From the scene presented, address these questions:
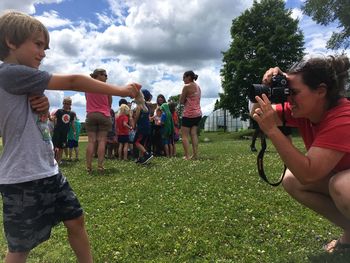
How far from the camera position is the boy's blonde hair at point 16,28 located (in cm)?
282

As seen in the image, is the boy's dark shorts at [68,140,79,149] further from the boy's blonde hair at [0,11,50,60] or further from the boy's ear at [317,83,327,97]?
the boy's ear at [317,83,327,97]

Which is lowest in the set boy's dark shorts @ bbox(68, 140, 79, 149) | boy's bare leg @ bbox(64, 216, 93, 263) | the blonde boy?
boy's bare leg @ bbox(64, 216, 93, 263)

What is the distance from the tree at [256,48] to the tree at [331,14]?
25.3 ft

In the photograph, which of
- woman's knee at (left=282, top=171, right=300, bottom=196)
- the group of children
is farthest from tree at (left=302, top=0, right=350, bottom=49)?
woman's knee at (left=282, top=171, right=300, bottom=196)

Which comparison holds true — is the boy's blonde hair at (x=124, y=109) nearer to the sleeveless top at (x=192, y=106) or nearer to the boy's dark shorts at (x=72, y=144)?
the boy's dark shorts at (x=72, y=144)

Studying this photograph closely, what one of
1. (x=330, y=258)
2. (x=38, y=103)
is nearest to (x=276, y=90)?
(x=330, y=258)

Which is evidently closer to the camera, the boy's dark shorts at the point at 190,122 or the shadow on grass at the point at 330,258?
the shadow on grass at the point at 330,258

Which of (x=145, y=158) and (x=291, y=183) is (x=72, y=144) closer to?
(x=145, y=158)

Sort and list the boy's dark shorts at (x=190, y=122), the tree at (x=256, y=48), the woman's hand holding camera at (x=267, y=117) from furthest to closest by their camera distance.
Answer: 1. the tree at (x=256, y=48)
2. the boy's dark shorts at (x=190, y=122)
3. the woman's hand holding camera at (x=267, y=117)

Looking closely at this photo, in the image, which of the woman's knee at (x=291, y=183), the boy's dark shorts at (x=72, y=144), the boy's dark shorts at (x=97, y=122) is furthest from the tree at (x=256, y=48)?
the woman's knee at (x=291, y=183)

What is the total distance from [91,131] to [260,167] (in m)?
5.77

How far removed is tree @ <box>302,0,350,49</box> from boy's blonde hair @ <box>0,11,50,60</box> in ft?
119

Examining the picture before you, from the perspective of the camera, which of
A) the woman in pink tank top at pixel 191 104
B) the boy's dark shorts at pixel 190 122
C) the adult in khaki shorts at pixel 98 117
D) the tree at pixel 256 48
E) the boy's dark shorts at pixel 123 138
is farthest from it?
the tree at pixel 256 48

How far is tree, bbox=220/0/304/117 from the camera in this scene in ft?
148
